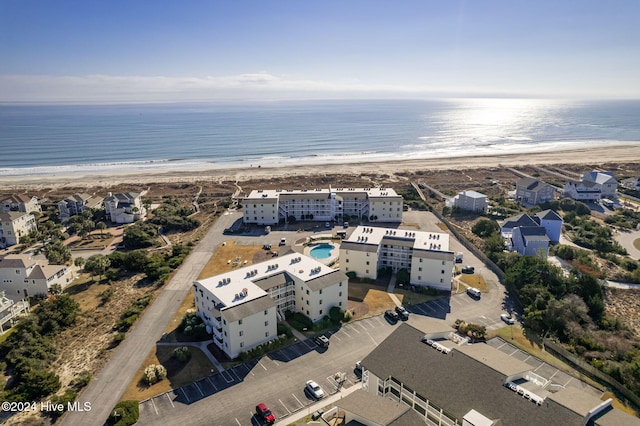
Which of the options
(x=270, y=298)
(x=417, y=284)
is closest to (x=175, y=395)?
(x=270, y=298)

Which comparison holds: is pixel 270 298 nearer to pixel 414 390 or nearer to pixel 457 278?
pixel 414 390

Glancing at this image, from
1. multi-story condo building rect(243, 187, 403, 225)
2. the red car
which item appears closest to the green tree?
multi-story condo building rect(243, 187, 403, 225)

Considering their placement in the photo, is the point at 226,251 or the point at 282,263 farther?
the point at 226,251

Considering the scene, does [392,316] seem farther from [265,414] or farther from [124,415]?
[124,415]

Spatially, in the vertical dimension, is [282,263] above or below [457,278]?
above

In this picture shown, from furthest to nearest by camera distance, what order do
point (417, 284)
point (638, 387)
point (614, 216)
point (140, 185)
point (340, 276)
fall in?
point (140, 185) → point (614, 216) → point (417, 284) → point (340, 276) → point (638, 387)

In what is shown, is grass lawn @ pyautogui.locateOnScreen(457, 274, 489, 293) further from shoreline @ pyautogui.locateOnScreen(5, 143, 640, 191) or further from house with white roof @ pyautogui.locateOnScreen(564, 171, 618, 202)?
shoreline @ pyautogui.locateOnScreen(5, 143, 640, 191)

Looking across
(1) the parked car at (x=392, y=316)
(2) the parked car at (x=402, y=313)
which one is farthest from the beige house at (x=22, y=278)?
(2) the parked car at (x=402, y=313)
